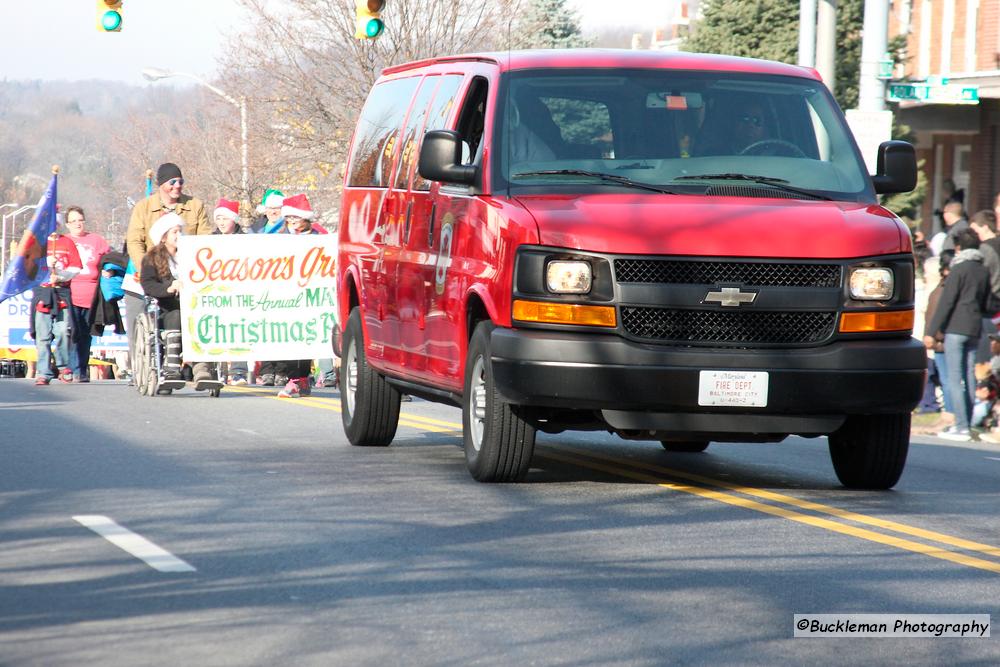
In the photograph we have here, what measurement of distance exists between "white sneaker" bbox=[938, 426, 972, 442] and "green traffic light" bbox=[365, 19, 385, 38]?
8.96 m

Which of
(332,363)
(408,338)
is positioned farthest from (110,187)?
(408,338)

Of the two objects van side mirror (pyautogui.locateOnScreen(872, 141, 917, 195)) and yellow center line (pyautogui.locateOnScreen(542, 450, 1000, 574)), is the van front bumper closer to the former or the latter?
yellow center line (pyautogui.locateOnScreen(542, 450, 1000, 574))

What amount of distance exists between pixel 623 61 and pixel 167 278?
864 cm

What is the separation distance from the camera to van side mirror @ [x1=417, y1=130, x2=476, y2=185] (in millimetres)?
9531

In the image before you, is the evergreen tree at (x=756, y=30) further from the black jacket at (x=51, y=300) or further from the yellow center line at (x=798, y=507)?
the yellow center line at (x=798, y=507)

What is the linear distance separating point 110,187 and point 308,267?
9935cm

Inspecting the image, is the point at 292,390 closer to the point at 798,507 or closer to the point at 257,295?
the point at 257,295

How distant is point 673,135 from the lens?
9852mm

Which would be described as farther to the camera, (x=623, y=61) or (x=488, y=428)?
(x=623, y=61)

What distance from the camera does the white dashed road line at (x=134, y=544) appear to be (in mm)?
6996

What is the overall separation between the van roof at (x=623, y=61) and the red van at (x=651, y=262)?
0.02m

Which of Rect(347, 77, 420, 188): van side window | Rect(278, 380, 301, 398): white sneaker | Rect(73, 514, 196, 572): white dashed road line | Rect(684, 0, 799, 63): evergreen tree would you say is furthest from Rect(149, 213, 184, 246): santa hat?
Rect(684, 0, 799, 63): evergreen tree

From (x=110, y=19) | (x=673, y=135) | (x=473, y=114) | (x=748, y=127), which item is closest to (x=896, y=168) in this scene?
(x=748, y=127)

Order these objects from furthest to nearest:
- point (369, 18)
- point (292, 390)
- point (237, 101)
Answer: point (237, 101) < point (369, 18) < point (292, 390)
